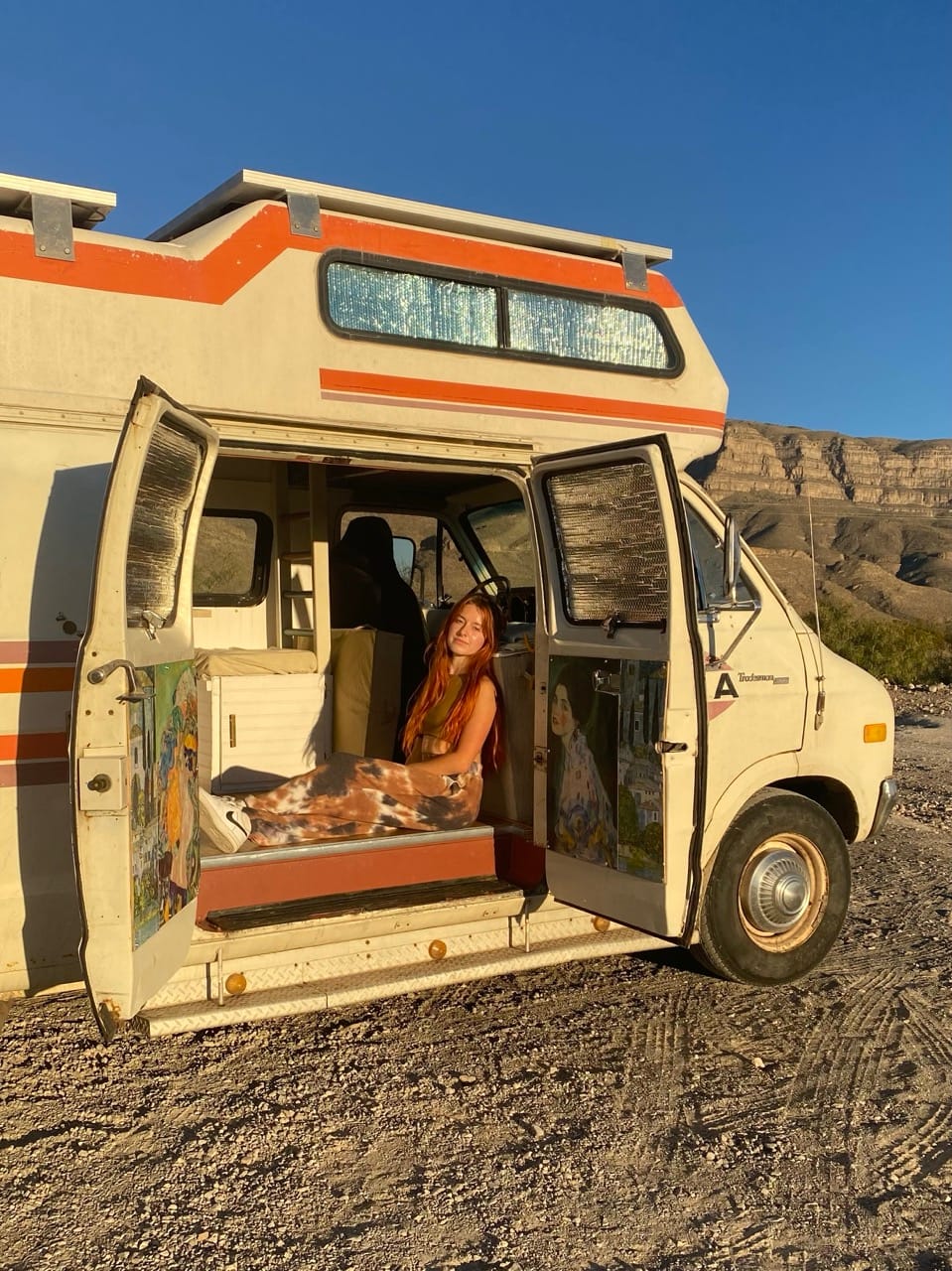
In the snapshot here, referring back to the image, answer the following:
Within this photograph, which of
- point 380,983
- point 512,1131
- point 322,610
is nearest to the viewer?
point 512,1131

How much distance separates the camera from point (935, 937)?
18.1 feet

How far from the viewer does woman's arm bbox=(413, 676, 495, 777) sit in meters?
4.78

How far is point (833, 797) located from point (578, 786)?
5.07 feet

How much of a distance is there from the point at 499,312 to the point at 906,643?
15.8m

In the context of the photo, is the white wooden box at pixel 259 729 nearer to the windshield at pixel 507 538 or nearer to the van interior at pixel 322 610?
the van interior at pixel 322 610

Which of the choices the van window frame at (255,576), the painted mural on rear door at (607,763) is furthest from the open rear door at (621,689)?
the van window frame at (255,576)

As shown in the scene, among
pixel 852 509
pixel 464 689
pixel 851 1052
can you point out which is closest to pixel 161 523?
pixel 464 689

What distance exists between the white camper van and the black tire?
2 cm

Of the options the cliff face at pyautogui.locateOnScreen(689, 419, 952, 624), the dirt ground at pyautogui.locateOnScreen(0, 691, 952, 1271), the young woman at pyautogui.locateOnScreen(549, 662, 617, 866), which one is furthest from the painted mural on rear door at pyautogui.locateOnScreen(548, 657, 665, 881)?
the cliff face at pyautogui.locateOnScreen(689, 419, 952, 624)

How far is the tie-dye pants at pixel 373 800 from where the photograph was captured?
4.71 m

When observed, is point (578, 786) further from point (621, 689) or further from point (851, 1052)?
point (851, 1052)

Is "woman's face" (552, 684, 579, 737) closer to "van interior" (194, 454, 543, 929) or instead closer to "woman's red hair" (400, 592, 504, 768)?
"van interior" (194, 454, 543, 929)

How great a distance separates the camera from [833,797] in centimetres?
514

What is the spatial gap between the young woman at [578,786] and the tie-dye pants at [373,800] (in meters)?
0.51
